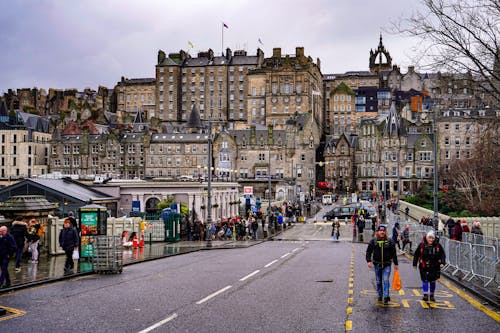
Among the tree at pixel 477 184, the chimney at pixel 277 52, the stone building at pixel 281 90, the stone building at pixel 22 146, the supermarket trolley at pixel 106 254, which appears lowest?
the supermarket trolley at pixel 106 254

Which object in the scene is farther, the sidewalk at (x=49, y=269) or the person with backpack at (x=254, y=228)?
the person with backpack at (x=254, y=228)

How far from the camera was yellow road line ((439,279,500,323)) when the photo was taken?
13445 millimetres

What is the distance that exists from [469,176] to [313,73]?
79230 mm

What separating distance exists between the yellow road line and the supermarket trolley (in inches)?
403

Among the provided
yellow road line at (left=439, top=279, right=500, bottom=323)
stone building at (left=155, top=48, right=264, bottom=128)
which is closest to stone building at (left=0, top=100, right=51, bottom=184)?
stone building at (left=155, top=48, right=264, bottom=128)

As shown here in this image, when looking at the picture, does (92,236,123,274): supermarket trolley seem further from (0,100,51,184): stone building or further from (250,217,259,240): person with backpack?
(0,100,51,184): stone building

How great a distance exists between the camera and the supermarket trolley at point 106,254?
2019 cm

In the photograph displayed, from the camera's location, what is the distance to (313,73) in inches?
5842

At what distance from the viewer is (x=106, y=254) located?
20.4 meters

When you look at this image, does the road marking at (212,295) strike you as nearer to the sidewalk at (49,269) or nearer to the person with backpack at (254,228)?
the sidewalk at (49,269)

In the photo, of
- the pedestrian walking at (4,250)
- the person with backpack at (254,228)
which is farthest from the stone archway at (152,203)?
the pedestrian walking at (4,250)

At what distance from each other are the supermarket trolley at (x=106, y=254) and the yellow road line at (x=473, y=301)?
10248 millimetres

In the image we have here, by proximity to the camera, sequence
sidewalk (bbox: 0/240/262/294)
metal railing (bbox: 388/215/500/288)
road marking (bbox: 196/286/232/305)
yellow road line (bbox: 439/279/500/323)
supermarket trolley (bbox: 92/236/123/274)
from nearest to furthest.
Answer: yellow road line (bbox: 439/279/500/323), road marking (bbox: 196/286/232/305), sidewalk (bbox: 0/240/262/294), metal railing (bbox: 388/215/500/288), supermarket trolley (bbox: 92/236/123/274)

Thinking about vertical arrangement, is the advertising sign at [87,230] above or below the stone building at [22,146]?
below
